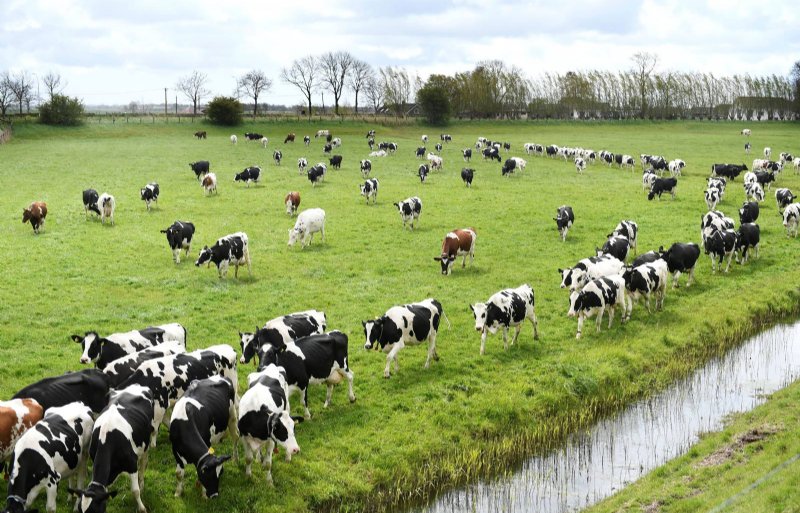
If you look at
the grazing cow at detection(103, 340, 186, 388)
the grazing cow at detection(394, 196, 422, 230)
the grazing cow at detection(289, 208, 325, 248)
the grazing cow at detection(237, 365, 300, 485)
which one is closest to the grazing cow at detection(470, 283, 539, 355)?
the grazing cow at detection(237, 365, 300, 485)

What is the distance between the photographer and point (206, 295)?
806 inches

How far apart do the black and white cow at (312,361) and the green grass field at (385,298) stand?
60 centimetres

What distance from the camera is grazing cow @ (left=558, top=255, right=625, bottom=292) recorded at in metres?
19.9

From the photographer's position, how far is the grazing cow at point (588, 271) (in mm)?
19906

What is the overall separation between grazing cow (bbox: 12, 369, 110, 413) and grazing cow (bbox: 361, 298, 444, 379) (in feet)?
16.8

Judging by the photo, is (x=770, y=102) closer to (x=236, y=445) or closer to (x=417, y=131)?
(x=417, y=131)

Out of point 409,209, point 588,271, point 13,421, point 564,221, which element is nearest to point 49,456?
point 13,421

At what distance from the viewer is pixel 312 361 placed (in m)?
13.0

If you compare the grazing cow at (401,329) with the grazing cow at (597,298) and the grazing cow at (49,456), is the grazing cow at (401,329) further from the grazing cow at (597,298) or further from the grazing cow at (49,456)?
the grazing cow at (49,456)

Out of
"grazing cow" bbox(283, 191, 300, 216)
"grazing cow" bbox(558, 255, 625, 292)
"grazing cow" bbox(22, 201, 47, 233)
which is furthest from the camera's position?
"grazing cow" bbox(283, 191, 300, 216)

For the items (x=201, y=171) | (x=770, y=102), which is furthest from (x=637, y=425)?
(x=770, y=102)

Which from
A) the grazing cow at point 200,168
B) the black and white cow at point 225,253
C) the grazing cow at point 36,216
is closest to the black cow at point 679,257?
the black and white cow at point 225,253

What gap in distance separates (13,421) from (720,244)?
21728 mm

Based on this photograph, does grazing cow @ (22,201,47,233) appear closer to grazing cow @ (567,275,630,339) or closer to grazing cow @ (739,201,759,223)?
grazing cow @ (567,275,630,339)
